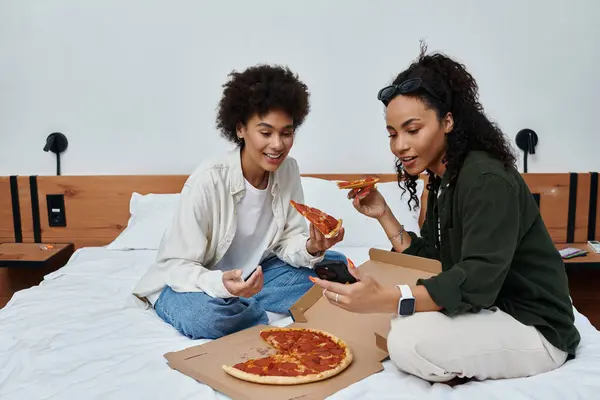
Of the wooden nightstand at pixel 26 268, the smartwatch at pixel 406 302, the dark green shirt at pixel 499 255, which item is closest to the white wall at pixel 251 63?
the wooden nightstand at pixel 26 268

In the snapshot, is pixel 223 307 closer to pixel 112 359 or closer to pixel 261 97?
pixel 112 359

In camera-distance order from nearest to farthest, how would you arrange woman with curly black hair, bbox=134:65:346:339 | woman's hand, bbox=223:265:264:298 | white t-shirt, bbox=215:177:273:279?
1. woman's hand, bbox=223:265:264:298
2. woman with curly black hair, bbox=134:65:346:339
3. white t-shirt, bbox=215:177:273:279

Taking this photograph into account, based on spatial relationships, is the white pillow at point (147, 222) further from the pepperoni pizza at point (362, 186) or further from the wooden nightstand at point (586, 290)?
the wooden nightstand at point (586, 290)

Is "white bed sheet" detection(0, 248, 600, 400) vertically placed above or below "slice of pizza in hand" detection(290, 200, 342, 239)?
below

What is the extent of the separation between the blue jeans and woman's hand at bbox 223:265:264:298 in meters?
0.07

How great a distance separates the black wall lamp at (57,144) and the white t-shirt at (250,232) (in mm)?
1422

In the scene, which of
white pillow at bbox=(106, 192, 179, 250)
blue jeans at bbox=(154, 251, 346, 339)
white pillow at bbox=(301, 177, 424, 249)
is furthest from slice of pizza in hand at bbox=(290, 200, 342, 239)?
white pillow at bbox=(106, 192, 179, 250)

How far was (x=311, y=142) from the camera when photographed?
2.78 metres

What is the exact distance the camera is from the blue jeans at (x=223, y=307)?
1.50m

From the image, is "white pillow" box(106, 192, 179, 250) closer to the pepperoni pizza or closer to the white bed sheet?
the white bed sheet

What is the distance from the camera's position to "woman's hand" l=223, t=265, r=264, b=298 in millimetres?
1431

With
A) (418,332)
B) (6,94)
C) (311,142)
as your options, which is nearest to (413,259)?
(418,332)

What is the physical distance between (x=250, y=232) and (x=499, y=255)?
0.91 meters

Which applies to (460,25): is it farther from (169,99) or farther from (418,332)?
(418,332)
